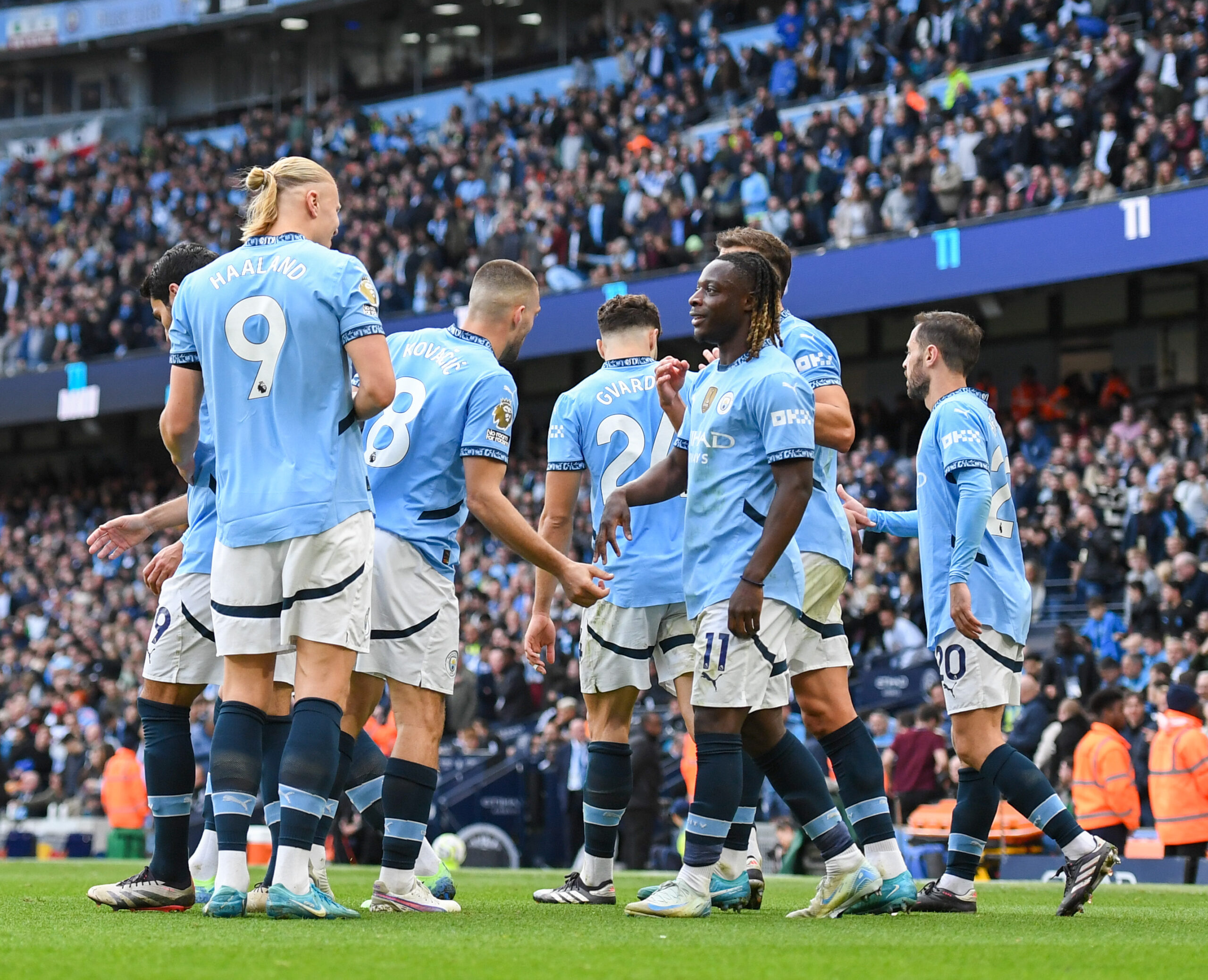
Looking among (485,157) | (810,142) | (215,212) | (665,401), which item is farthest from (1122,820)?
(215,212)

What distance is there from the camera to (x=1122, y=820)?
39.2 ft

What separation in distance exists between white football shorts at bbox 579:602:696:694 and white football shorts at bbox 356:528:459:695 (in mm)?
842

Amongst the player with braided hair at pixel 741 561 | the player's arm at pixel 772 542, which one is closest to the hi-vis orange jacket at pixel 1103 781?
the player with braided hair at pixel 741 561

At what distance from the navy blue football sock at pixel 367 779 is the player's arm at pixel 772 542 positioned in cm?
202

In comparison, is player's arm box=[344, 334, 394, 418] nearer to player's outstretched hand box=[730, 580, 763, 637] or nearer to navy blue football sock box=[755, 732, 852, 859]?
player's outstretched hand box=[730, 580, 763, 637]

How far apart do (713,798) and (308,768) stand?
4.49 feet

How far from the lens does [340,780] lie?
6281mm

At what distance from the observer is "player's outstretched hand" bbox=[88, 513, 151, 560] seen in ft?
21.3

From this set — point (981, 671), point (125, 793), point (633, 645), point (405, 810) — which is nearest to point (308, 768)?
point (405, 810)

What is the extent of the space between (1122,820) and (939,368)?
20.8 ft

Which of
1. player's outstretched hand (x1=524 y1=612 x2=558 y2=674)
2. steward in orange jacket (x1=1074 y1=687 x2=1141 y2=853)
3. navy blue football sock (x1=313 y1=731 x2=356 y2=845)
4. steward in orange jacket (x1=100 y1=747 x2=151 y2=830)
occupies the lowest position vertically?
steward in orange jacket (x1=100 y1=747 x2=151 y2=830)

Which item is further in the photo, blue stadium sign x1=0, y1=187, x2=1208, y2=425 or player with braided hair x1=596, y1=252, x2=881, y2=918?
blue stadium sign x1=0, y1=187, x2=1208, y2=425

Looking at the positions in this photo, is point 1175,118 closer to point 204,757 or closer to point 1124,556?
point 1124,556

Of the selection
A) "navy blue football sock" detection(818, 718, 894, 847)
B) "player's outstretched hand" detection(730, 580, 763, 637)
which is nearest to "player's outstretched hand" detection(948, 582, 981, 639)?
"navy blue football sock" detection(818, 718, 894, 847)
